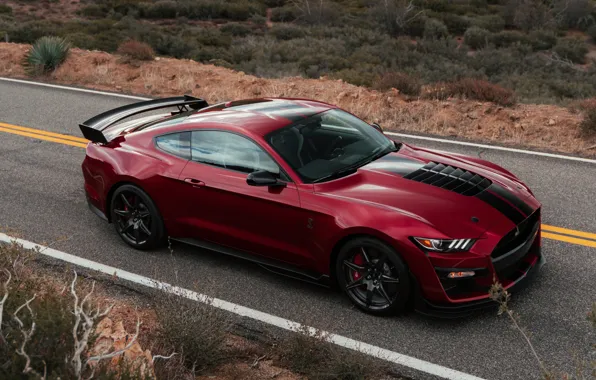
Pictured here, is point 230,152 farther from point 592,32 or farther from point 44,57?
point 592,32

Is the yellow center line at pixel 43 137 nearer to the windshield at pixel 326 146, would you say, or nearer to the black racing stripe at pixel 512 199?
the windshield at pixel 326 146

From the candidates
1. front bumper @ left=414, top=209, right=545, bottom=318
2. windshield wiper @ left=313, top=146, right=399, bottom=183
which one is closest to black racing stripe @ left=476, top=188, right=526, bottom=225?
front bumper @ left=414, top=209, right=545, bottom=318

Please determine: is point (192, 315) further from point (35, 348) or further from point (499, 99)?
point (499, 99)

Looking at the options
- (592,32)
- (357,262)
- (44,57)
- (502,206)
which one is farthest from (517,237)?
(592,32)

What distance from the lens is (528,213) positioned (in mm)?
6352

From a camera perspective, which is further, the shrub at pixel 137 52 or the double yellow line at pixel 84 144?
the shrub at pixel 137 52

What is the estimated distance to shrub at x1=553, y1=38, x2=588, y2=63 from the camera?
31000 millimetres

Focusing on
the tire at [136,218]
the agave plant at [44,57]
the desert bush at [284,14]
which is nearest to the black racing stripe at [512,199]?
the tire at [136,218]

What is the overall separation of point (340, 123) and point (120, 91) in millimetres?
9861

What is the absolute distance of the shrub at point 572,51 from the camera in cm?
3100

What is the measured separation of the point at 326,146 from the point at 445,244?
1.73m

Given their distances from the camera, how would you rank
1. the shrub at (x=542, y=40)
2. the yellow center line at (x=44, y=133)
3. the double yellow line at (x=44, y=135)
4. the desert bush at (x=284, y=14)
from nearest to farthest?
the double yellow line at (x=44, y=135) → the yellow center line at (x=44, y=133) → the shrub at (x=542, y=40) → the desert bush at (x=284, y=14)

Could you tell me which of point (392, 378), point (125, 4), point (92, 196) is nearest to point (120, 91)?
point (92, 196)

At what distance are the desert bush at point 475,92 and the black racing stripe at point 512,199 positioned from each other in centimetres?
706
